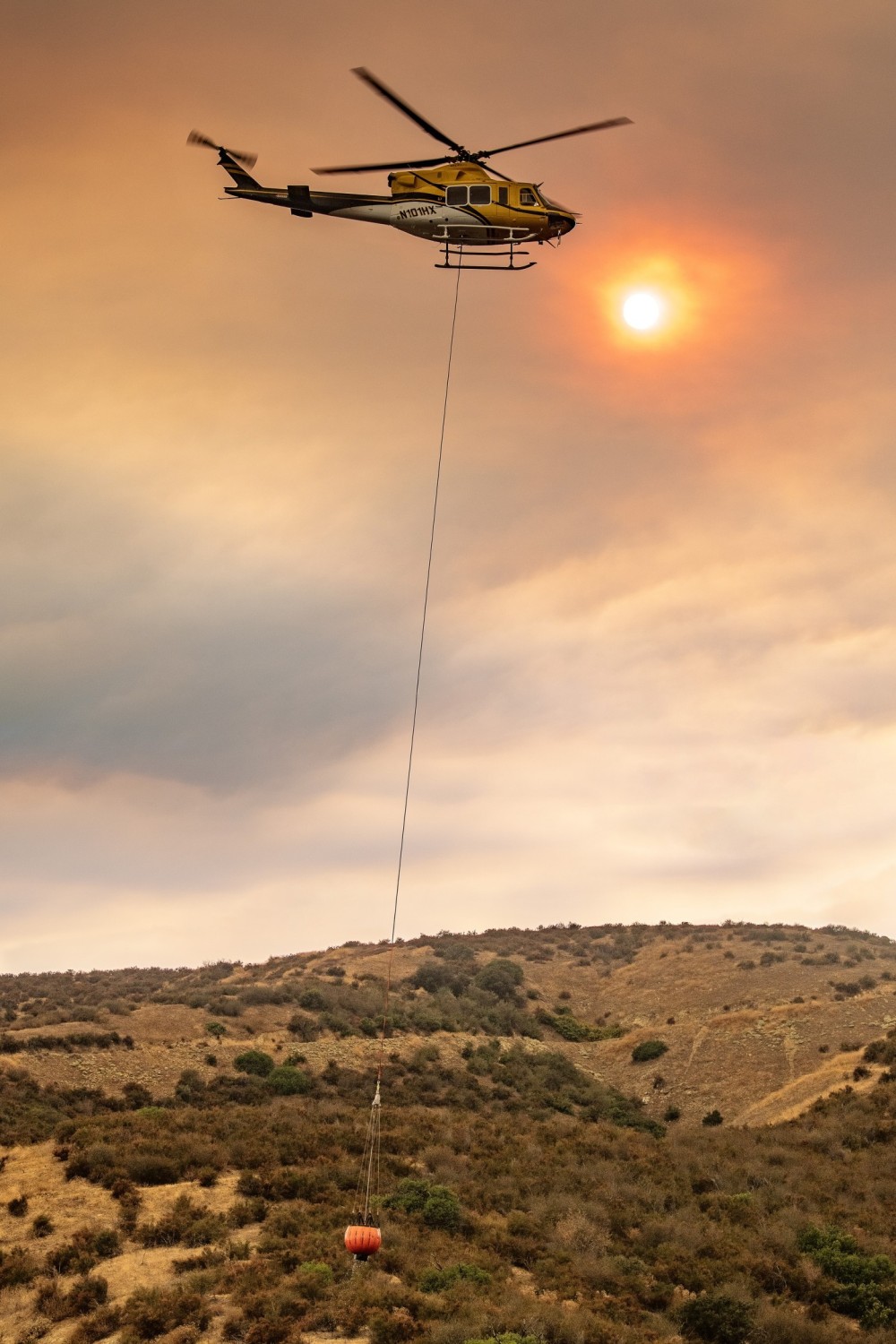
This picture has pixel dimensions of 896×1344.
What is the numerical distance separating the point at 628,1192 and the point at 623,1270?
6.08 meters

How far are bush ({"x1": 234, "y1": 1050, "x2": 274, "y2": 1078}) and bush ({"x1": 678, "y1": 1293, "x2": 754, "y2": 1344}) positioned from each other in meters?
27.9

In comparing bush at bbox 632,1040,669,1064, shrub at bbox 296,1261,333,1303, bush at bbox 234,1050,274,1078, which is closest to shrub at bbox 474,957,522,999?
bush at bbox 632,1040,669,1064

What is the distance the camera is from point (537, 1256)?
2405 cm

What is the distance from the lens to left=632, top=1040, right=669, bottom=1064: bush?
Result: 57594 mm

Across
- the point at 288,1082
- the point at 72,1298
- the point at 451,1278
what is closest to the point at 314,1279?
the point at 451,1278

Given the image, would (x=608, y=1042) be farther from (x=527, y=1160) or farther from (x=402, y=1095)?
(x=527, y=1160)

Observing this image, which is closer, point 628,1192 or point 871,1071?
point 628,1192

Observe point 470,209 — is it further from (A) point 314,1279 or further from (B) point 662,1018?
(B) point 662,1018

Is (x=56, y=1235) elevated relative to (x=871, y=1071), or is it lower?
lower

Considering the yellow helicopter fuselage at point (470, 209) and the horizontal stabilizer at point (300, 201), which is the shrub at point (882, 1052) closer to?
the yellow helicopter fuselage at point (470, 209)

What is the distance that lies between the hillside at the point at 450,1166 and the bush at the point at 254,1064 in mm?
168

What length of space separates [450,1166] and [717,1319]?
1180cm

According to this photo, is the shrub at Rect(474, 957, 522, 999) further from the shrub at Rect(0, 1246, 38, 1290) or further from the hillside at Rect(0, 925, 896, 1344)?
the shrub at Rect(0, 1246, 38, 1290)

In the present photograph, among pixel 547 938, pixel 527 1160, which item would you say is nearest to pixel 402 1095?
pixel 527 1160
